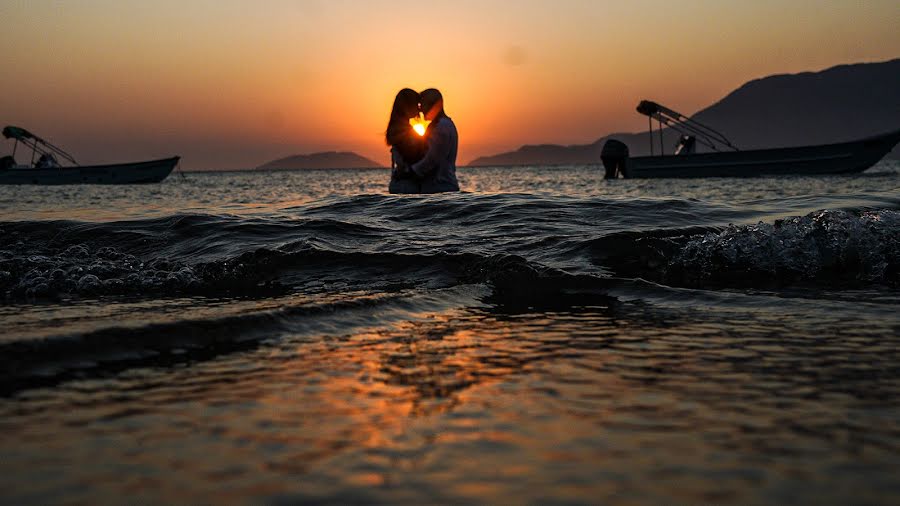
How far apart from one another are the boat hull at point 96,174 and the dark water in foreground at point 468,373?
164 feet

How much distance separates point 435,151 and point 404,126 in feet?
1.91

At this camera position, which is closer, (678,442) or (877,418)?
(678,442)

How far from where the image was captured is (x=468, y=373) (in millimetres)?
2611

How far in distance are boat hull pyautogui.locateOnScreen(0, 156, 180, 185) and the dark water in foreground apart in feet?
164

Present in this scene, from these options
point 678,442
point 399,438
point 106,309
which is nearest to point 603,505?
point 678,442

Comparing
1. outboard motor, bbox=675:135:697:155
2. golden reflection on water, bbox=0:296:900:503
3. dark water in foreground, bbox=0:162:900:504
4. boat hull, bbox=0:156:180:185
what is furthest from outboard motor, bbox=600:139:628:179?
golden reflection on water, bbox=0:296:900:503

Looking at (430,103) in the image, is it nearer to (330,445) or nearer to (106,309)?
(106,309)

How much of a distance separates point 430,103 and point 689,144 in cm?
3825

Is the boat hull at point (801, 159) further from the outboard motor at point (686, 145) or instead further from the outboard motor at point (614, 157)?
the outboard motor at point (614, 157)

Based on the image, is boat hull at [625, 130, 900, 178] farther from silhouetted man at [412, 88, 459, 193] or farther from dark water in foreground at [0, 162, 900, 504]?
dark water in foreground at [0, 162, 900, 504]

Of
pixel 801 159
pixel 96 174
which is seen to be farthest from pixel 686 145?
pixel 96 174

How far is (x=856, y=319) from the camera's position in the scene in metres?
3.64

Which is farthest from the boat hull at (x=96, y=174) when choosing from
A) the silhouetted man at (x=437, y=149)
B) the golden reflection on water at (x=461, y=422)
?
the golden reflection on water at (x=461, y=422)

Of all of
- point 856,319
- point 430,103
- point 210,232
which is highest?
point 430,103
